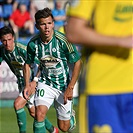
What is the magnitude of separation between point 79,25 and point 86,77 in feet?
1.27

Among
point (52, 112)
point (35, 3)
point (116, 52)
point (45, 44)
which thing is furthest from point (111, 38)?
point (35, 3)

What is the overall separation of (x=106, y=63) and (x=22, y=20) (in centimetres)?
1426

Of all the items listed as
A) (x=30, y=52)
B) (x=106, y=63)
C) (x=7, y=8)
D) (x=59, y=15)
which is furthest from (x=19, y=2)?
(x=106, y=63)

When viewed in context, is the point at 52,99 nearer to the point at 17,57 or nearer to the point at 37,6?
the point at 17,57

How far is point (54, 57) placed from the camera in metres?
8.62

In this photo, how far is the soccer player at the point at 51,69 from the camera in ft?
27.7

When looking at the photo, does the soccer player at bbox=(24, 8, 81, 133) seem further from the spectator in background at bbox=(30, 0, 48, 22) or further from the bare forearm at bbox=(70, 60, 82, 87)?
the spectator in background at bbox=(30, 0, 48, 22)

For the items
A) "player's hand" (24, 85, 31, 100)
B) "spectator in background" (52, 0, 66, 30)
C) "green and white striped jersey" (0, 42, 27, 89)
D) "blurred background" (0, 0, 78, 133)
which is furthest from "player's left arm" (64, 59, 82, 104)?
"spectator in background" (52, 0, 66, 30)

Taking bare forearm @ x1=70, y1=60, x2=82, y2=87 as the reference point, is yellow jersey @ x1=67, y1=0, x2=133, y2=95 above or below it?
above

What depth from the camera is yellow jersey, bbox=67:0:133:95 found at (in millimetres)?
4074

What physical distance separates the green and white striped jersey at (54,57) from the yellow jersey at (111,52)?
4282 millimetres

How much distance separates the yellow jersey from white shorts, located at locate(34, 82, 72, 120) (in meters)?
4.45

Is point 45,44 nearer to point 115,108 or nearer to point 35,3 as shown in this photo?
point 115,108

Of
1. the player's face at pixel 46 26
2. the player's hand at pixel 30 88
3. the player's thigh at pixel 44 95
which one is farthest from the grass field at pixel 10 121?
the player's face at pixel 46 26
